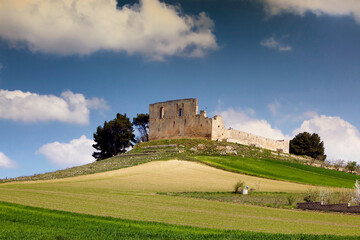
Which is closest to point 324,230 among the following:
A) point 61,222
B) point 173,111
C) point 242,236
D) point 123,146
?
point 242,236

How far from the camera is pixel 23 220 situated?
16.0 m

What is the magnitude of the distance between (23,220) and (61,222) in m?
1.50

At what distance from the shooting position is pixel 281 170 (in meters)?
52.5

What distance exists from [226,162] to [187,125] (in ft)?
55.4

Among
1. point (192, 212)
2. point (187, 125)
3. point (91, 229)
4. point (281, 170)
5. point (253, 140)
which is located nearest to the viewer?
point (91, 229)

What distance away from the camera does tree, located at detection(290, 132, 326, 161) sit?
89.9 m

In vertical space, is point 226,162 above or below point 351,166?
below

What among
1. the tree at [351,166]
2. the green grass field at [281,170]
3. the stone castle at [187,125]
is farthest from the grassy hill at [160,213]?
the tree at [351,166]

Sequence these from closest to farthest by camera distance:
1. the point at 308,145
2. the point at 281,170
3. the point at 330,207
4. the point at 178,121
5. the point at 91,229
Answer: the point at 91,229, the point at 330,207, the point at 281,170, the point at 178,121, the point at 308,145

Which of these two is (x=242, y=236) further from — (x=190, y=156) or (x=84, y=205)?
(x=190, y=156)

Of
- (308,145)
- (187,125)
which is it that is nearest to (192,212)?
(187,125)

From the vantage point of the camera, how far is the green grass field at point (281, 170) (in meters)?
47.7

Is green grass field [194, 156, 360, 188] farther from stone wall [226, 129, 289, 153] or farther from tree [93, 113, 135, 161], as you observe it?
tree [93, 113, 135, 161]

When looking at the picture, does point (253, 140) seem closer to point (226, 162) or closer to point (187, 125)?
point (187, 125)
